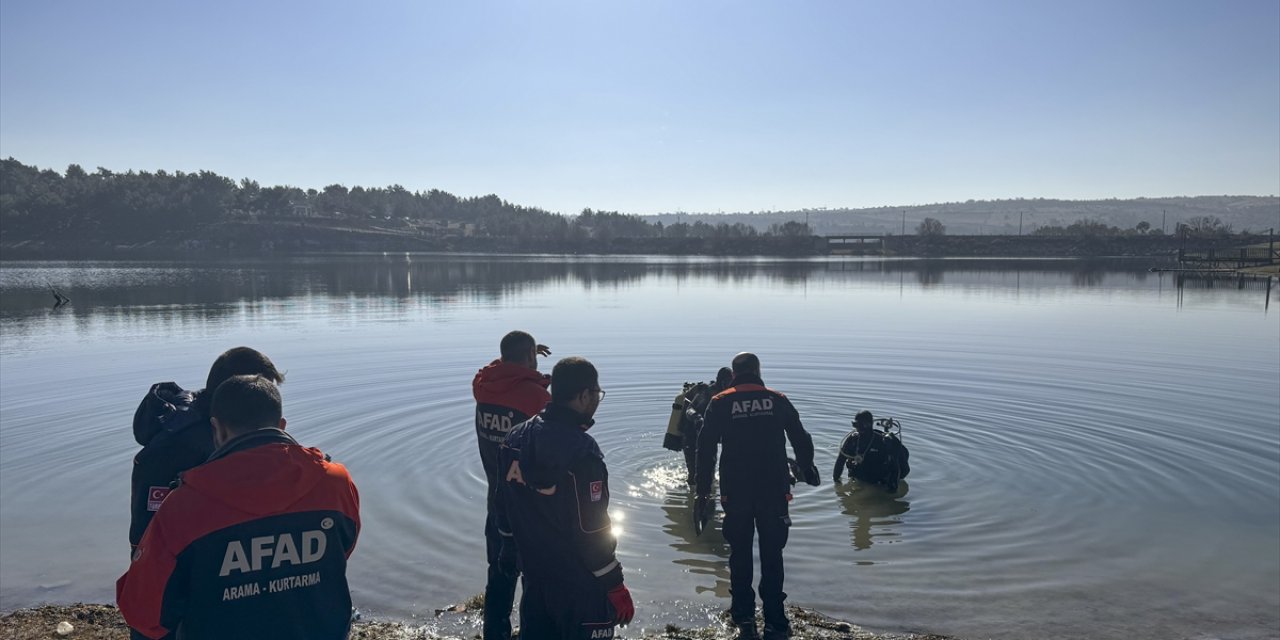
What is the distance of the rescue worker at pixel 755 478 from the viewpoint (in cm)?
696

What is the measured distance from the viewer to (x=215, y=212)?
17762 cm

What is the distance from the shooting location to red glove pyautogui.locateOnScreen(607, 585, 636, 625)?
4.54 metres

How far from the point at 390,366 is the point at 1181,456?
58.3ft

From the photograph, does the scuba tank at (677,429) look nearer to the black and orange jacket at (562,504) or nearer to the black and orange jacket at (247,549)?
the black and orange jacket at (562,504)

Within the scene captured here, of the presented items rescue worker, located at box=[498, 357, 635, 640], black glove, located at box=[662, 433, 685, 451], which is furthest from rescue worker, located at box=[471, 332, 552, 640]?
black glove, located at box=[662, 433, 685, 451]

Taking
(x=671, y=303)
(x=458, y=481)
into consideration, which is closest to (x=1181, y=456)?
(x=458, y=481)

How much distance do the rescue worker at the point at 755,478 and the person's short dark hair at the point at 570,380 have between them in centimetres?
256

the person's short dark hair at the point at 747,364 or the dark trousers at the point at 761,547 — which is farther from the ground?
the person's short dark hair at the point at 747,364

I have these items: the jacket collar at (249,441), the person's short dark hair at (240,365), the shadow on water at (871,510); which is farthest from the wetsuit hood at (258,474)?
the shadow on water at (871,510)

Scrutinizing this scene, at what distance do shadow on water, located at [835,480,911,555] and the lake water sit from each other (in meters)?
0.05

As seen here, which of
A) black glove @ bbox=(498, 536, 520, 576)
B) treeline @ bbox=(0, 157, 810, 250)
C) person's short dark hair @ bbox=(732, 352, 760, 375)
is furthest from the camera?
treeline @ bbox=(0, 157, 810, 250)

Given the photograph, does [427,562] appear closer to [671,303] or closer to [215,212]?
[671,303]

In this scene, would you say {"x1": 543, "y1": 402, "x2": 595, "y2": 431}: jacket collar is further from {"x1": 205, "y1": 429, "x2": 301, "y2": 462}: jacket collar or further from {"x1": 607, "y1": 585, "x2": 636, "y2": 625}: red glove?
{"x1": 205, "y1": 429, "x2": 301, "y2": 462}: jacket collar

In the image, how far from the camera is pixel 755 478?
6.98 meters
